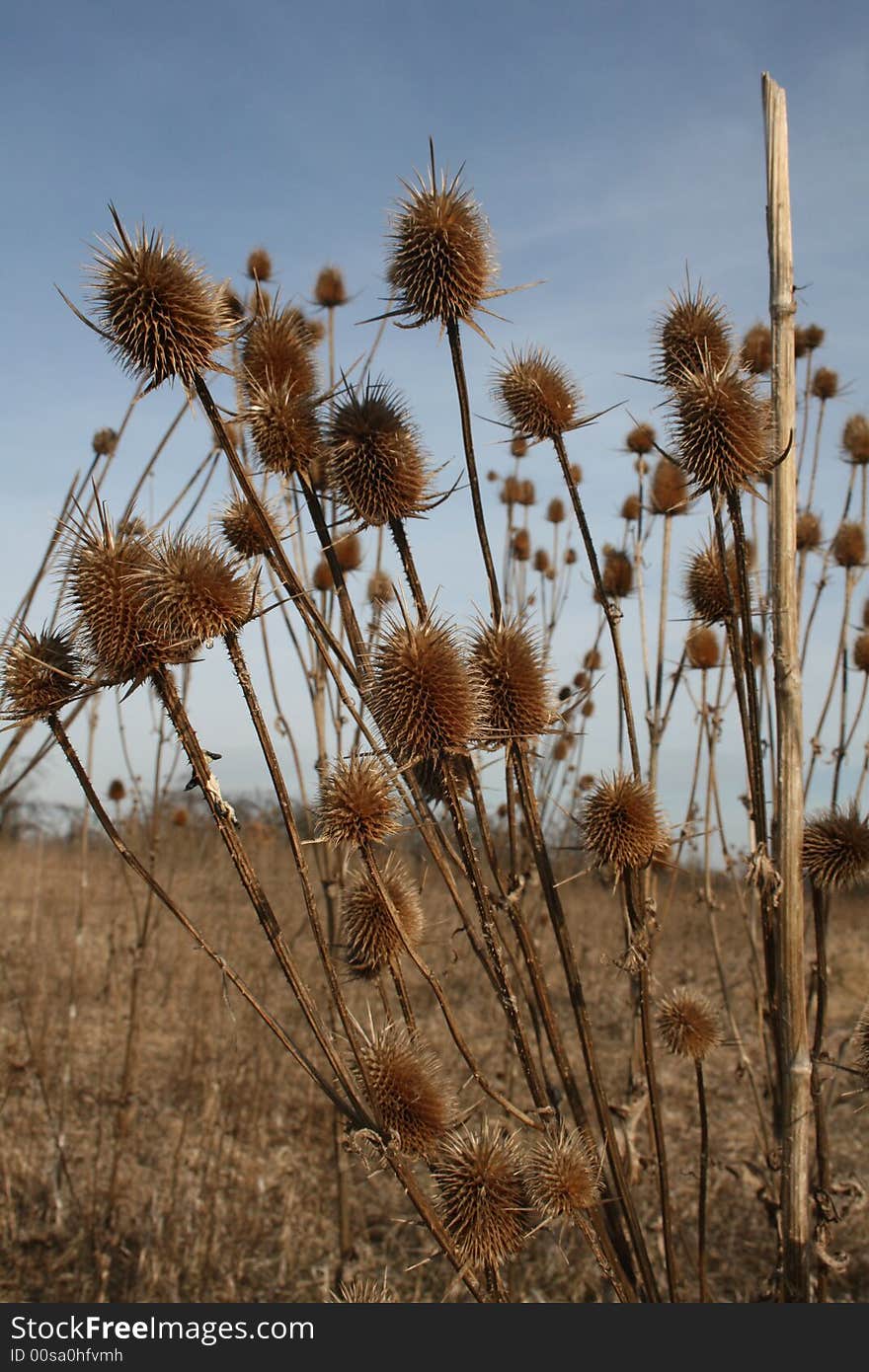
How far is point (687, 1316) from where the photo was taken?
1967 mm

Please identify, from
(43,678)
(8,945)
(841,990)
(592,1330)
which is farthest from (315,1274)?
(841,990)

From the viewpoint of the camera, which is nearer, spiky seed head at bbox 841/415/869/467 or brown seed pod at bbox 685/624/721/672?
brown seed pod at bbox 685/624/721/672

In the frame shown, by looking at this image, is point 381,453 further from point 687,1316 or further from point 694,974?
point 694,974

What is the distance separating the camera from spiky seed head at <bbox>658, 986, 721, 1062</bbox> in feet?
8.42

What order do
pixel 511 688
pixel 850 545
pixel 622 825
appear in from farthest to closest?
pixel 850 545
pixel 622 825
pixel 511 688

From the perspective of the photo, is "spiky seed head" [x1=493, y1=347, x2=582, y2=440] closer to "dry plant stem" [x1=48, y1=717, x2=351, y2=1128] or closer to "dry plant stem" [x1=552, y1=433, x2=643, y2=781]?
"dry plant stem" [x1=552, y1=433, x2=643, y2=781]

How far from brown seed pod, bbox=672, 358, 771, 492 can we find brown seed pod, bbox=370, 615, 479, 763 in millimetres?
660

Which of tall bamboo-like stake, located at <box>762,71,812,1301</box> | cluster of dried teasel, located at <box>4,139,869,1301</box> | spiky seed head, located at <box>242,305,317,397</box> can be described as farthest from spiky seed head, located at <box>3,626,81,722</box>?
tall bamboo-like stake, located at <box>762,71,812,1301</box>

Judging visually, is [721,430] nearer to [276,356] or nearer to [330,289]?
[276,356]

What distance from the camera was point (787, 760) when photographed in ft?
6.41

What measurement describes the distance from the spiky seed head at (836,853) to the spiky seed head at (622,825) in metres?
0.39

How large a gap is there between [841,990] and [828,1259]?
9.39 meters

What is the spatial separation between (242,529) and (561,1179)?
138cm

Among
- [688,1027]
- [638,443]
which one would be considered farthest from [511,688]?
[638,443]
